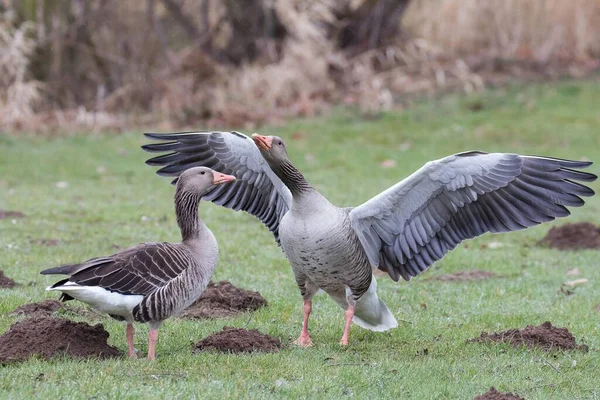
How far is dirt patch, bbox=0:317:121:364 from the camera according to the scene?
6.00 m

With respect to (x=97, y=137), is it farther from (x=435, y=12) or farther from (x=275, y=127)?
(x=435, y=12)

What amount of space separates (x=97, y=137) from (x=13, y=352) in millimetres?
14454

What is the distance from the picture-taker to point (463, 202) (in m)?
7.23

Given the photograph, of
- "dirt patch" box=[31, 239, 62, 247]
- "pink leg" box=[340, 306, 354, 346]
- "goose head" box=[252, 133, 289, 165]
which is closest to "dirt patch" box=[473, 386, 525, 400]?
"pink leg" box=[340, 306, 354, 346]

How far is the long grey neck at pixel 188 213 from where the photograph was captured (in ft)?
21.5

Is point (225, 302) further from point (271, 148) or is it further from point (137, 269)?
point (137, 269)

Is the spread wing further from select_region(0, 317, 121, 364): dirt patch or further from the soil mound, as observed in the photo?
the soil mound

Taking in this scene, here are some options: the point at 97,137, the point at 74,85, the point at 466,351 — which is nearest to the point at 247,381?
the point at 466,351

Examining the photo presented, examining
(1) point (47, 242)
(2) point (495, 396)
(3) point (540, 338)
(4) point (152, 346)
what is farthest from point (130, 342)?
(1) point (47, 242)

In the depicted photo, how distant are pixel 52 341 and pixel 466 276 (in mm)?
5441

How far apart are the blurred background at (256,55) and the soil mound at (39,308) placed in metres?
13.1

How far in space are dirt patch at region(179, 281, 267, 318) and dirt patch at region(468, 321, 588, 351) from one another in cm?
210

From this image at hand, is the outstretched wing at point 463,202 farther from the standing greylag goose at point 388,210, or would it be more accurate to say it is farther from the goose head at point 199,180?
the goose head at point 199,180

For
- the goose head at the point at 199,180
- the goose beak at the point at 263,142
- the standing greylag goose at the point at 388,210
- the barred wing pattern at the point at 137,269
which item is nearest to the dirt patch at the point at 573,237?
the standing greylag goose at the point at 388,210
